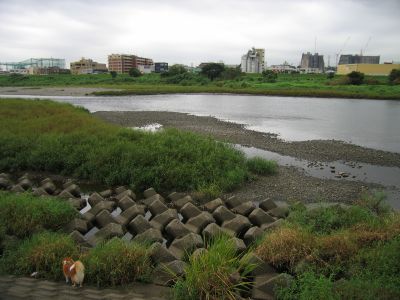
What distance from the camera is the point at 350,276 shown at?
7.00m

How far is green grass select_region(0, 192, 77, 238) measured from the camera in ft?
30.3

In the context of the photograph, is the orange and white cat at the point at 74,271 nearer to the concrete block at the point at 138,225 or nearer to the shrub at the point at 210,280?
the shrub at the point at 210,280

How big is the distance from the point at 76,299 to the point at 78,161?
35.8 feet

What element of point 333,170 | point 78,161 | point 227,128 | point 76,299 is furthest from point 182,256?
point 227,128

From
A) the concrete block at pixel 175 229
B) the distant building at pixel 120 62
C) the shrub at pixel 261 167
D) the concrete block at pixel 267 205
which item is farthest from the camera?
the distant building at pixel 120 62

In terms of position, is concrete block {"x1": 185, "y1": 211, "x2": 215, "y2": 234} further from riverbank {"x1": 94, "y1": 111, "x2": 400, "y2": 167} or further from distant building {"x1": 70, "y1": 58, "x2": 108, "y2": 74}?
distant building {"x1": 70, "y1": 58, "x2": 108, "y2": 74}

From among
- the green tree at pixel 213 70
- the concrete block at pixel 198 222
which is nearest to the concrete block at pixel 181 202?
the concrete block at pixel 198 222

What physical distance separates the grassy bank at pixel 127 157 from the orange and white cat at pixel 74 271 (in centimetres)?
719

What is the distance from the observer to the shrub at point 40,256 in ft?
24.7

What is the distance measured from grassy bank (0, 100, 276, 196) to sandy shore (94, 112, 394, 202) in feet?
4.57

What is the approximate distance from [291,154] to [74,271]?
1580 cm

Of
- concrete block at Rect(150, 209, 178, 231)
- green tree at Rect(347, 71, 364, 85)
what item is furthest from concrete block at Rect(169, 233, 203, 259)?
green tree at Rect(347, 71, 364, 85)

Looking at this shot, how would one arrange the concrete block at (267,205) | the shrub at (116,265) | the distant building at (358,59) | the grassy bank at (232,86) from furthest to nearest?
the distant building at (358,59), the grassy bank at (232,86), the concrete block at (267,205), the shrub at (116,265)

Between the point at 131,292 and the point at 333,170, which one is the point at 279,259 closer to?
the point at 131,292
